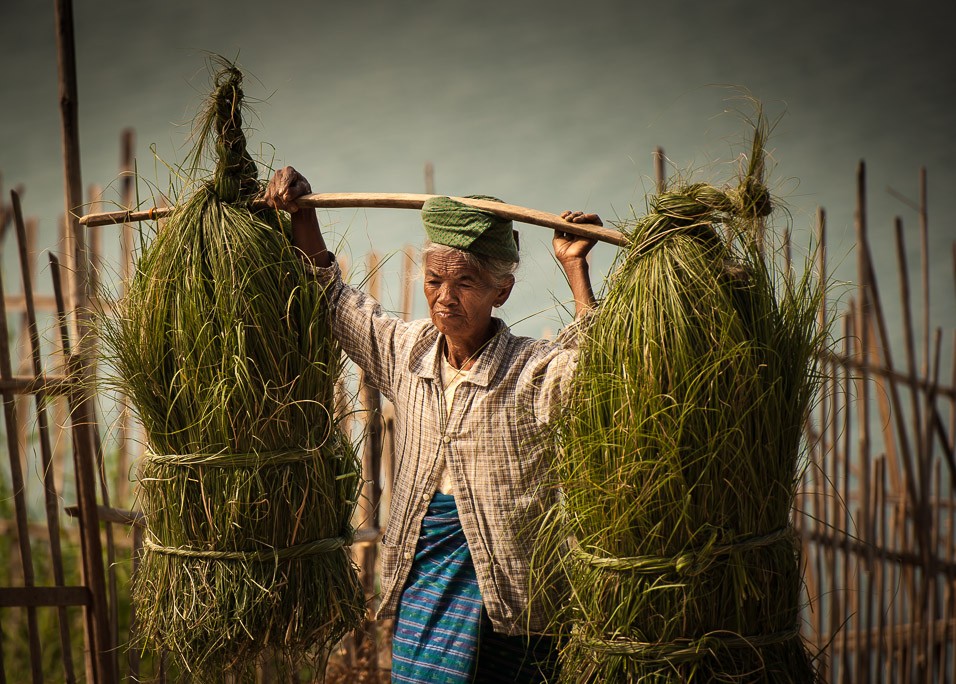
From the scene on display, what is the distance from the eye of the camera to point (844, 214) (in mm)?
4160

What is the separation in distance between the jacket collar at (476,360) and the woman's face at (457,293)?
52 mm

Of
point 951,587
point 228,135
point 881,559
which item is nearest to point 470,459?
point 228,135

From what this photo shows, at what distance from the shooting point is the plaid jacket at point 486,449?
1833mm

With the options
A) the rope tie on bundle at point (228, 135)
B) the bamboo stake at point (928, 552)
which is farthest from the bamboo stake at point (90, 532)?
the bamboo stake at point (928, 552)

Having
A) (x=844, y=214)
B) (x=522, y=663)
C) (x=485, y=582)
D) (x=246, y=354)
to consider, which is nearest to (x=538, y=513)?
(x=485, y=582)

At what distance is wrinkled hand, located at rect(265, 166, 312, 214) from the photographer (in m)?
1.95

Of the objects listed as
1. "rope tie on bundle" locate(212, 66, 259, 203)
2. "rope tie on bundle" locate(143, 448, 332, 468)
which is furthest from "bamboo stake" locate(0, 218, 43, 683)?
"rope tie on bundle" locate(212, 66, 259, 203)

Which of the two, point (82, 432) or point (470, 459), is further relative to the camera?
point (82, 432)

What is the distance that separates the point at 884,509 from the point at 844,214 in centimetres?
155

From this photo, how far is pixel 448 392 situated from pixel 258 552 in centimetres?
51

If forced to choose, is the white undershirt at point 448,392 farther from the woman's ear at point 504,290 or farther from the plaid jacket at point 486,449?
the woman's ear at point 504,290

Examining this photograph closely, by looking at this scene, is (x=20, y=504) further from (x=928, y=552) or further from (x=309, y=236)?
(x=928, y=552)

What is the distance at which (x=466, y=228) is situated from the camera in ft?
6.00

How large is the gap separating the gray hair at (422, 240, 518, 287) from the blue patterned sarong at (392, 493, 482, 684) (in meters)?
0.47
